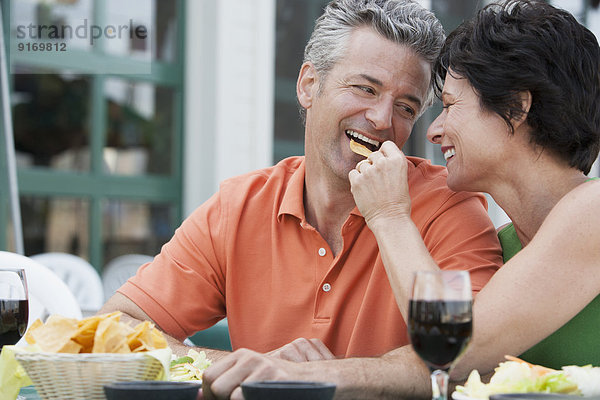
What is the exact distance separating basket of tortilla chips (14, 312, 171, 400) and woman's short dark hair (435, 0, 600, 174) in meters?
1.04

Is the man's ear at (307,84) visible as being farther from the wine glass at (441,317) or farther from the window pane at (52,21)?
the window pane at (52,21)

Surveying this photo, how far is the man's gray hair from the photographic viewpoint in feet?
7.59

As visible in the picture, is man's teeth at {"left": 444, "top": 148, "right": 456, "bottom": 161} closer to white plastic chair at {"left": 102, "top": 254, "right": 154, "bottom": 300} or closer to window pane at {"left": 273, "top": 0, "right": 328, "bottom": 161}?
white plastic chair at {"left": 102, "top": 254, "right": 154, "bottom": 300}

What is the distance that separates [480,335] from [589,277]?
0.89 feet

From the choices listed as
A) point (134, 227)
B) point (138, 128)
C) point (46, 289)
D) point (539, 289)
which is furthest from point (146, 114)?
point (539, 289)

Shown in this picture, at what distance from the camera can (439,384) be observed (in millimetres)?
1239

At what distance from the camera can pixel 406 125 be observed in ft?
7.77

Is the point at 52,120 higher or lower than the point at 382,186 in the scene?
lower

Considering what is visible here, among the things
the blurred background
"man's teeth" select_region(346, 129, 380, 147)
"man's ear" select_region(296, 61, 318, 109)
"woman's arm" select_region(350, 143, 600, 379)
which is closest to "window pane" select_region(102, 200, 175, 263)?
the blurred background

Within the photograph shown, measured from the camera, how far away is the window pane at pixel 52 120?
627 cm

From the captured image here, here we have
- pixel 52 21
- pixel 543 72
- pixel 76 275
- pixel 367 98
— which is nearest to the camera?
pixel 543 72

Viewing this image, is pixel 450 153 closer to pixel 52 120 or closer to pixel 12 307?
pixel 12 307

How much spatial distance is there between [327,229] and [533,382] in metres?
1.18

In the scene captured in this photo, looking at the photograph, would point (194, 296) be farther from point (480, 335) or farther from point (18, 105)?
point (18, 105)
